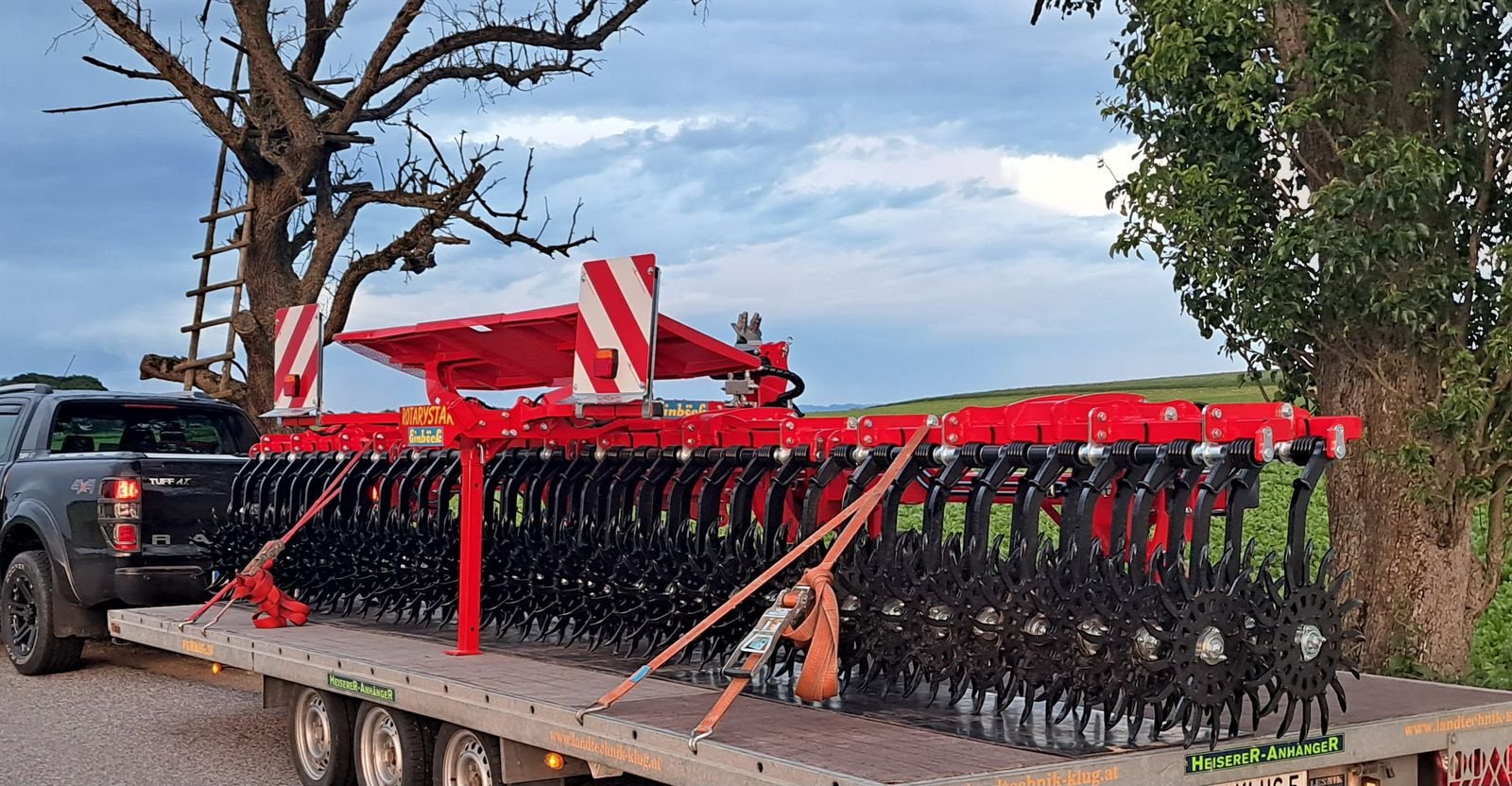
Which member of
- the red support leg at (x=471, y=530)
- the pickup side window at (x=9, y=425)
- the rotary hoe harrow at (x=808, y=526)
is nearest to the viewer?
the rotary hoe harrow at (x=808, y=526)

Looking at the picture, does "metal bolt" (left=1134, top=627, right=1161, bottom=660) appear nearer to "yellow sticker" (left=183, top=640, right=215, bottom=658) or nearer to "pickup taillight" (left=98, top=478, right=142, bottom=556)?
"yellow sticker" (left=183, top=640, right=215, bottom=658)

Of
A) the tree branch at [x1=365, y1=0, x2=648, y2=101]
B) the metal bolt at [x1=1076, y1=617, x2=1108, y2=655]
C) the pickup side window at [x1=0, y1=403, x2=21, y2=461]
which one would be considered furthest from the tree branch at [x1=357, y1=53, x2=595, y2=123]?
the metal bolt at [x1=1076, y1=617, x2=1108, y2=655]

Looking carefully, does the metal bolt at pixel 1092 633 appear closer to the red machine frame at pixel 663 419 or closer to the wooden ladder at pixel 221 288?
the red machine frame at pixel 663 419

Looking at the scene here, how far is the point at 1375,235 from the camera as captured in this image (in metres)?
7.53

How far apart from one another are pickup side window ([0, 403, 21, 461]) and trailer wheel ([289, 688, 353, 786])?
454 centimetres

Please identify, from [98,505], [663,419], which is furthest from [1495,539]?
[98,505]

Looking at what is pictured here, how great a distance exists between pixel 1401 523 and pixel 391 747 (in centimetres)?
520

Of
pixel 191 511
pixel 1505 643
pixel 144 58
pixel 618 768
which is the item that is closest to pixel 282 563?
pixel 191 511

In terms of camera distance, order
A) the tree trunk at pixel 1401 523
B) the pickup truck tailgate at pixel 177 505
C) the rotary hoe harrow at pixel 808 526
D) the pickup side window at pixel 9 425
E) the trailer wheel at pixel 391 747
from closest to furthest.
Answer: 1. the rotary hoe harrow at pixel 808 526
2. the trailer wheel at pixel 391 747
3. the tree trunk at pixel 1401 523
4. the pickup truck tailgate at pixel 177 505
5. the pickup side window at pixel 9 425

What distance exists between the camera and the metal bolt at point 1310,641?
4398mm

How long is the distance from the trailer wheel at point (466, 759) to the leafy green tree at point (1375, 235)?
454 cm

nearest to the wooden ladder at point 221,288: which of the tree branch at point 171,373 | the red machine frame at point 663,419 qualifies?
the tree branch at point 171,373

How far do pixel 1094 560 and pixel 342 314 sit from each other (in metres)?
13.6

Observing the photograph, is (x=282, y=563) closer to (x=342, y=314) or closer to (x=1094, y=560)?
(x=1094, y=560)
